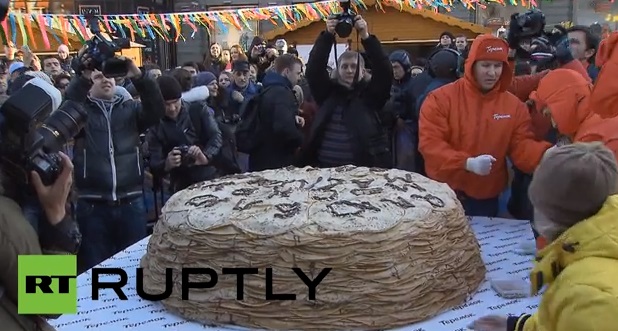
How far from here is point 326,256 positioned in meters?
2.43

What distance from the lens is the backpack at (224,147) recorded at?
491 centimetres

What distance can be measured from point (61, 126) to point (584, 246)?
148cm

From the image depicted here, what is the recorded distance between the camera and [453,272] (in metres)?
2.69

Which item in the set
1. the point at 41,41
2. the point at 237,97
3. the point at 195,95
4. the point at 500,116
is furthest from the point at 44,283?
the point at 41,41

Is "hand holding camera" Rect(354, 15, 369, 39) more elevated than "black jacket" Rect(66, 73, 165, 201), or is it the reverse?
"hand holding camera" Rect(354, 15, 369, 39)

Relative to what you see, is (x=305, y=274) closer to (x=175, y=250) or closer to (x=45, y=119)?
(x=175, y=250)

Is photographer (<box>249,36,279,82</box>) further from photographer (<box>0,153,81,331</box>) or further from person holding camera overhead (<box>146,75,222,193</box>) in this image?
photographer (<box>0,153,81,331</box>)

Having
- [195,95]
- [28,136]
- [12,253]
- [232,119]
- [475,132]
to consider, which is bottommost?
[232,119]

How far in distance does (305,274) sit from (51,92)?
3.49 ft

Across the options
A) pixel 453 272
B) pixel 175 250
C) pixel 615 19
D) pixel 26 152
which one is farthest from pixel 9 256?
pixel 615 19

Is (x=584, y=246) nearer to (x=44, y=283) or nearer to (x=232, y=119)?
(x=44, y=283)

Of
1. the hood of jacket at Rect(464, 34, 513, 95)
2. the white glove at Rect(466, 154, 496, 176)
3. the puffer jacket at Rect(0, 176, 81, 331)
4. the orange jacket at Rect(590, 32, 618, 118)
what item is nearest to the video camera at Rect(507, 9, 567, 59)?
the hood of jacket at Rect(464, 34, 513, 95)

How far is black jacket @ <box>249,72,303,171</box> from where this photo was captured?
4508 millimetres

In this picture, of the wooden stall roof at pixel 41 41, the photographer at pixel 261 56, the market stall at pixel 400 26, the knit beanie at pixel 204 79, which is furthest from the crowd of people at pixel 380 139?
the market stall at pixel 400 26
